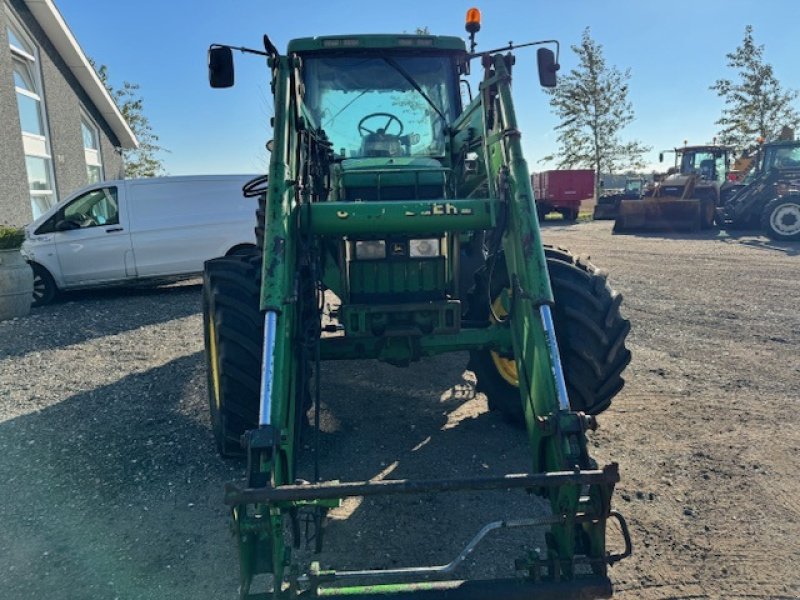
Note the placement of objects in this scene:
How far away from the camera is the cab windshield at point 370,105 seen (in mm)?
4895

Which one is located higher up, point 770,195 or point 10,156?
point 10,156

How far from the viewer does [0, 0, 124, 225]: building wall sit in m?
12.4

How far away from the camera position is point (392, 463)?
4004 mm

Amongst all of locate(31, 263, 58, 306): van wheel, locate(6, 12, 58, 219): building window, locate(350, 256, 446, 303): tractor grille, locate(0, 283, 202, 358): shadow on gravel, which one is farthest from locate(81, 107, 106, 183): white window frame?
locate(350, 256, 446, 303): tractor grille

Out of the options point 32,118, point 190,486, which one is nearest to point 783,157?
point 190,486

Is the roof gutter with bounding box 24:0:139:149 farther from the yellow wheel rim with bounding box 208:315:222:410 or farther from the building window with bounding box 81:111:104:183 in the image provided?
the yellow wheel rim with bounding box 208:315:222:410

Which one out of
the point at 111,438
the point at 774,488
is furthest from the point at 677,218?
the point at 111,438

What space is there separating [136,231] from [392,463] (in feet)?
23.7

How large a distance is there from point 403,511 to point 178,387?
2890 millimetres

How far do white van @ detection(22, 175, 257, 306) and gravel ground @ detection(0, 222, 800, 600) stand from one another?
A: 7.97ft

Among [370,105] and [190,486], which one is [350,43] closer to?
[370,105]

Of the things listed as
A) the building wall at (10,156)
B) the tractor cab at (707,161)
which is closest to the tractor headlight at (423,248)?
the building wall at (10,156)

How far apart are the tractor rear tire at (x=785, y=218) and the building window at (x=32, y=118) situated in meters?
17.9

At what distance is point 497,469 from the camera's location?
3.89 meters
